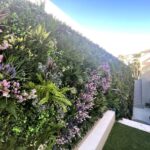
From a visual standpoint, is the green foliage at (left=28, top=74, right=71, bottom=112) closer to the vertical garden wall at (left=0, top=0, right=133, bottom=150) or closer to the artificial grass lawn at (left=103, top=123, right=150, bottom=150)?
the vertical garden wall at (left=0, top=0, right=133, bottom=150)

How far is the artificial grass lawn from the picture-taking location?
15.0 ft

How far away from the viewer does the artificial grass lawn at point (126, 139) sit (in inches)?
180

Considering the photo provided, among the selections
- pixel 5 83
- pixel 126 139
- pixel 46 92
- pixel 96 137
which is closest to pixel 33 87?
pixel 46 92

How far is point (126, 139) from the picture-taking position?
16.6ft

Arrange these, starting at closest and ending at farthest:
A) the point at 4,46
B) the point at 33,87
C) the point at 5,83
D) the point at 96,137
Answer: the point at 5,83 → the point at 4,46 → the point at 33,87 → the point at 96,137

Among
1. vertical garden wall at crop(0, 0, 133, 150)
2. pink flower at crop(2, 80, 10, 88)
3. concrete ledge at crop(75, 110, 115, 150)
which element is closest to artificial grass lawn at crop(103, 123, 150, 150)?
concrete ledge at crop(75, 110, 115, 150)

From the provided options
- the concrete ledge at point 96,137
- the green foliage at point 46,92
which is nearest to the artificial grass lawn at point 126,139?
the concrete ledge at point 96,137

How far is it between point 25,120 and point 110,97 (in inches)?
168

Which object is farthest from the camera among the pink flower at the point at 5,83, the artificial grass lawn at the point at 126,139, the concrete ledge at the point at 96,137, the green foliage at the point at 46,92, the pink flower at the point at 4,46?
the artificial grass lawn at the point at 126,139

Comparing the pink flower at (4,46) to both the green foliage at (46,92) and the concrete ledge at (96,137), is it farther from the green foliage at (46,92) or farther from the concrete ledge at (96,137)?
the concrete ledge at (96,137)

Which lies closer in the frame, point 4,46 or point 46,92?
point 4,46

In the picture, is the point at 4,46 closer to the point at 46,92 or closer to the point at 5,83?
the point at 5,83

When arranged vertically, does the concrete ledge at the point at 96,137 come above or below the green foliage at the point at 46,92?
below

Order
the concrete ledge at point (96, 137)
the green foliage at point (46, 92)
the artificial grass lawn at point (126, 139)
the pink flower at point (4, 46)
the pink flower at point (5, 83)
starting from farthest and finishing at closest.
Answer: the artificial grass lawn at point (126, 139) < the concrete ledge at point (96, 137) < the green foliage at point (46, 92) < the pink flower at point (4, 46) < the pink flower at point (5, 83)
